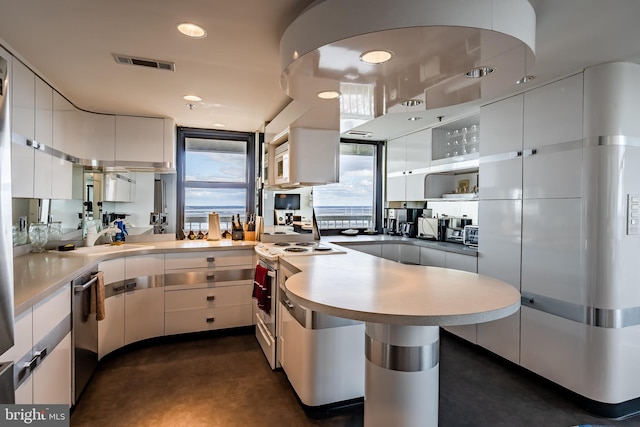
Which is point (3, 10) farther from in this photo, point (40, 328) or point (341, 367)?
point (341, 367)

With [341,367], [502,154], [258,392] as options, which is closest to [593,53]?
[502,154]

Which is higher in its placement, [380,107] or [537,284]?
[380,107]

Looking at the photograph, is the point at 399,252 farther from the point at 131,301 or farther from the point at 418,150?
the point at 131,301

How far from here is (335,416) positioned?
85.1 inches

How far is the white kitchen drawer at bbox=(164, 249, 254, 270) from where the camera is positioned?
336cm

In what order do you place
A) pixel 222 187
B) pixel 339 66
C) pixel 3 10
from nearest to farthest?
pixel 339 66 < pixel 3 10 < pixel 222 187

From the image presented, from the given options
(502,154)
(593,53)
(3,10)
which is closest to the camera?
(3,10)

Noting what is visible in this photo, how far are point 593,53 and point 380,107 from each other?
1.39m

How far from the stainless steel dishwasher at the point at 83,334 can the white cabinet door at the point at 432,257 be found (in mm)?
3213

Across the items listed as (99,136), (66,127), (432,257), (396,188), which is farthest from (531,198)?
(99,136)

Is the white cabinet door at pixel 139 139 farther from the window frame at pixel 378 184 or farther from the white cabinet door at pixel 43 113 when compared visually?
the window frame at pixel 378 184

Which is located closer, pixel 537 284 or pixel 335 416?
pixel 335 416

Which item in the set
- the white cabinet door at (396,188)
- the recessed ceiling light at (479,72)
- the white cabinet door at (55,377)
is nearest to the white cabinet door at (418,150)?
the white cabinet door at (396,188)

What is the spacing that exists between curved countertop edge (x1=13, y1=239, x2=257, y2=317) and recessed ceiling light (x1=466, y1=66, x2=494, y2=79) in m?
2.18
